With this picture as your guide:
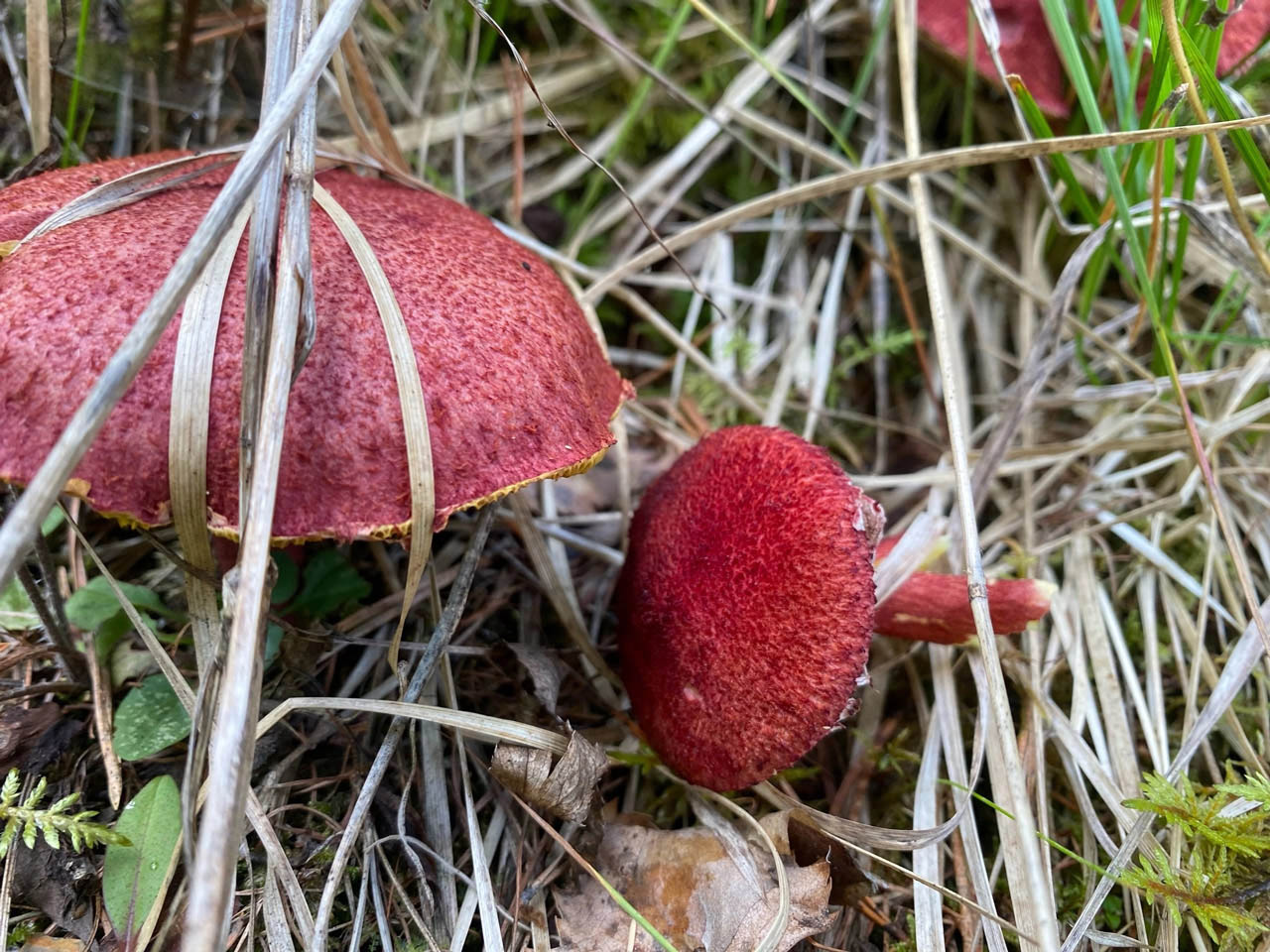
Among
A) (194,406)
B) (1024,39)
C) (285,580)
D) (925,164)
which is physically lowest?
(285,580)

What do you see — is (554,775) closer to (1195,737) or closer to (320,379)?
(320,379)

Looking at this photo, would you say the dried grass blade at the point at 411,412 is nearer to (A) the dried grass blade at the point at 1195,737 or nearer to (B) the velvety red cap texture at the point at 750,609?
(B) the velvety red cap texture at the point at 750,609

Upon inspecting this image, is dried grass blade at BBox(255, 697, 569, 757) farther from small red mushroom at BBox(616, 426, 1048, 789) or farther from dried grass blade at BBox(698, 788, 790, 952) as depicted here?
dried grass blade at BBox(698, 788, 790, 952)

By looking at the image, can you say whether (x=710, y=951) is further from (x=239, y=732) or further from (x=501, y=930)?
(x=239, y=732)

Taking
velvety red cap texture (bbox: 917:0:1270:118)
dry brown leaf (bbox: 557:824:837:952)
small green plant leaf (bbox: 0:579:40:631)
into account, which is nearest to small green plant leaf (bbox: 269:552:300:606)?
small green plant leaf (bbox: 0:579:40:631)

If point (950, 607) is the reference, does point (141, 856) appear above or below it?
below

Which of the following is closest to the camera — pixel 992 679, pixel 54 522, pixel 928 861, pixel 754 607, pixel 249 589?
pixel 249 589

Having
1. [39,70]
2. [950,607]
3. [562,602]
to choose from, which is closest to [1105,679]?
[950,607]

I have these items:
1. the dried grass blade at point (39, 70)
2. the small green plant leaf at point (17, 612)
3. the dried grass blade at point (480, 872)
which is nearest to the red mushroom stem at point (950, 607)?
the dried grass blade at point (480, 872)

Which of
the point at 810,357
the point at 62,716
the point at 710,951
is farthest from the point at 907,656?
the point at 62,716
